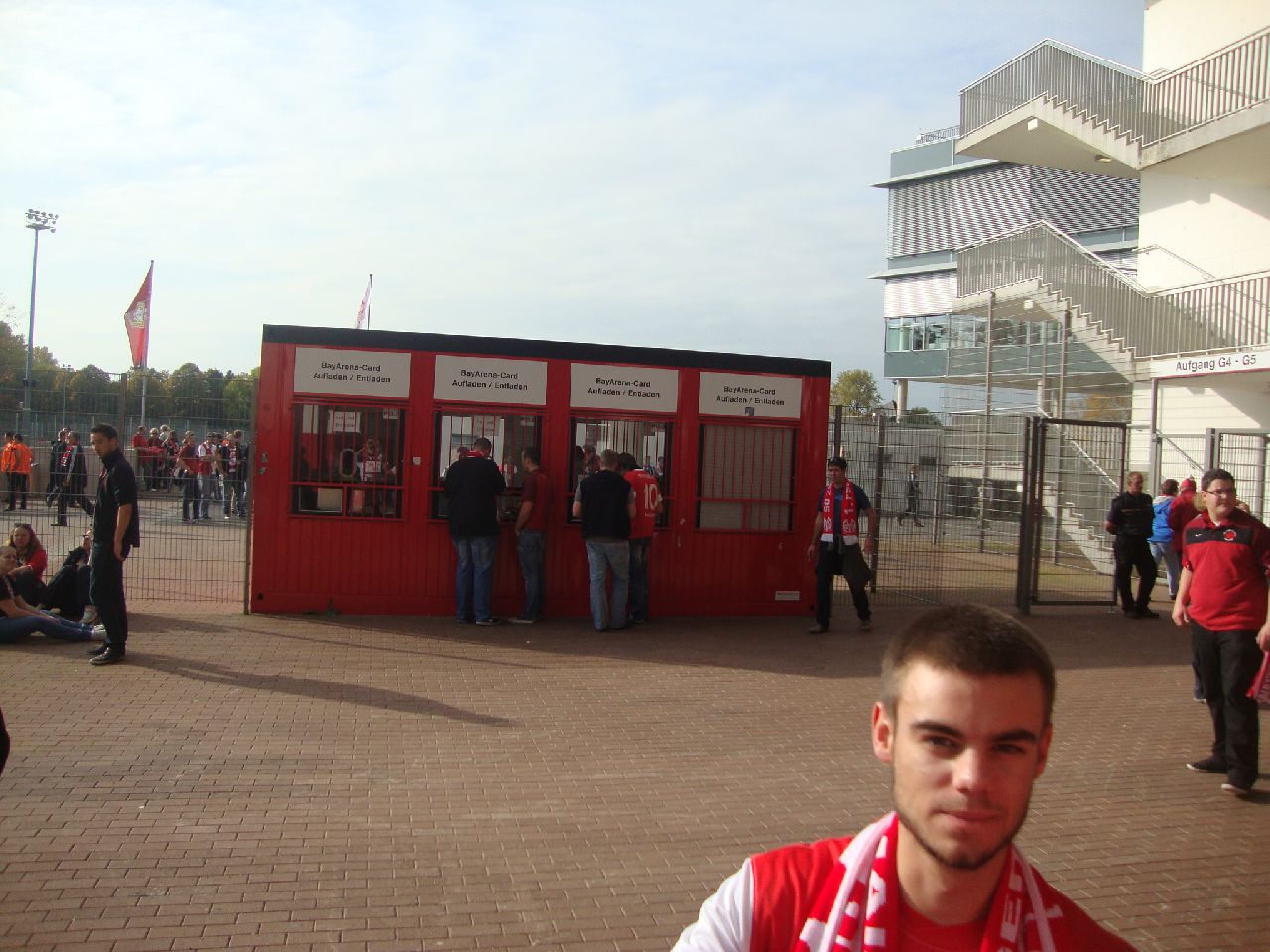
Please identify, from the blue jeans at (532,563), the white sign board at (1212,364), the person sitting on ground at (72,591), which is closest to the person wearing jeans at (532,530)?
the blue jeans at (532,563)

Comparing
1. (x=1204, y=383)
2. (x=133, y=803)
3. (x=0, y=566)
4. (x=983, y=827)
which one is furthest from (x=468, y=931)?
(x=1204, y=383)

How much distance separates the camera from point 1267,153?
60.3ft

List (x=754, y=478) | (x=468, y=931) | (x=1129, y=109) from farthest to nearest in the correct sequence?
(x=1129, y=109) < (x=754, y=478) < (x=468, y=931)

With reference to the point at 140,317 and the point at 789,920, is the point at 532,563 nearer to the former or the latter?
the point at 789,920

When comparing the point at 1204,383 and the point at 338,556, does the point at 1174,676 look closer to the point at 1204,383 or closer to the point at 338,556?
the point at 338,556

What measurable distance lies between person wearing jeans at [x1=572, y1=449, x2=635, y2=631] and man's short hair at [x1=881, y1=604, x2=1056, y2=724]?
9778 millimetres

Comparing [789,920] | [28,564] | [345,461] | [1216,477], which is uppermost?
[1216,477]

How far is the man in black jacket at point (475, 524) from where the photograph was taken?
1156 centimetres

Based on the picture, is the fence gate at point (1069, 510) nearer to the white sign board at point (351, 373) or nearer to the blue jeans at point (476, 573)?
the blue jeans at point (476, 573)

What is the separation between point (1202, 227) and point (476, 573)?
16.3 metres

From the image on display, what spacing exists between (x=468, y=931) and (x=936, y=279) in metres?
51.3

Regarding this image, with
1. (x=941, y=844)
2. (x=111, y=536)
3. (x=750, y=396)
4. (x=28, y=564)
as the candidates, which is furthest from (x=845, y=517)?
(x=941, y=844)

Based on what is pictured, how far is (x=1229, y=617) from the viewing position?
6992mm

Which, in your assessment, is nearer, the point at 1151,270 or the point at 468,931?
the point at 468,931
